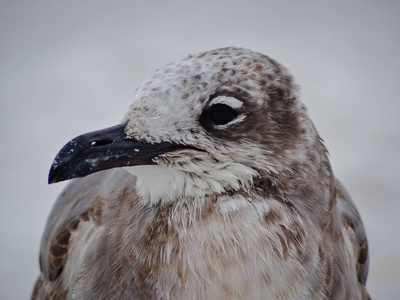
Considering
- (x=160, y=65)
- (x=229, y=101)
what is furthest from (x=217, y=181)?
(x=160, y=65)

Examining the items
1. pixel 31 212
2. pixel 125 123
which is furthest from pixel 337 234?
pixel 31 212

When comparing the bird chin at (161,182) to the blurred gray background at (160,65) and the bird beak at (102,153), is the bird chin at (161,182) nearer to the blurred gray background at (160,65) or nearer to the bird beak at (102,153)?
the bird beak at (102,153)

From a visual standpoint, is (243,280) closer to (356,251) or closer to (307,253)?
(307,253)

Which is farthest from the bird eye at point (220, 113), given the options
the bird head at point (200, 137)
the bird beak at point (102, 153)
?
the bird beak at point (102, 153)

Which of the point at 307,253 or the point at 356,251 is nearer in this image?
the point at 307,253

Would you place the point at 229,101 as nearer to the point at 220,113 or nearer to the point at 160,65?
the point at 220,113

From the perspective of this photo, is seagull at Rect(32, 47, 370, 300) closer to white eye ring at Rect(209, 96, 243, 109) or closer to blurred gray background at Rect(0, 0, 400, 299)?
white eye ring at Rect(209, 96, 243, 109)

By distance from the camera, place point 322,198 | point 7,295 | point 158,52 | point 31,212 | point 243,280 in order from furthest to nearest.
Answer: point 158,52 < point 31,212 < point 7,295 < point 322,198 < point 243,280

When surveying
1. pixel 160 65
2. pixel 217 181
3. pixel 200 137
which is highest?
pixel 160 65
